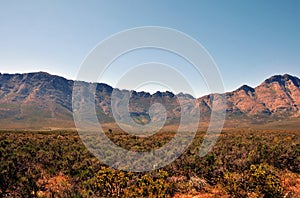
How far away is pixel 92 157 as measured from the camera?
25.0m

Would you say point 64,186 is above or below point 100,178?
below

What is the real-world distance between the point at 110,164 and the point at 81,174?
173 inches

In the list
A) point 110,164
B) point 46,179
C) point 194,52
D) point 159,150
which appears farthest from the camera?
point 159,150

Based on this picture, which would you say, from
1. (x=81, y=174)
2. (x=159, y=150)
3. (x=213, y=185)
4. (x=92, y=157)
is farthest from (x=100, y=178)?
(x=159, y=150)

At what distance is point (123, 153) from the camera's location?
2712cm

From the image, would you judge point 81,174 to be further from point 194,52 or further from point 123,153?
point 194,52

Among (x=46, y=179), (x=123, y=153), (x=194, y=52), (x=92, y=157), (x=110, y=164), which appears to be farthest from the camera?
(x=123, y=153)

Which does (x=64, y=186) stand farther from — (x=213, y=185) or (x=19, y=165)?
(x=213, y=185)

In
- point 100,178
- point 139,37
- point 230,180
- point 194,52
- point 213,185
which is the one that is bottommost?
point 213,185

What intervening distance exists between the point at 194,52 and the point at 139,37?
3.26 m

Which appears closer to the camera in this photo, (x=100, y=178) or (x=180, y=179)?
(x=100, y=178)

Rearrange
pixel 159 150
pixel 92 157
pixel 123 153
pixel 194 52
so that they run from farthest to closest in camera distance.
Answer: pixel 159 150
pixel 123 153
pixel 92 157
pixel 194 52

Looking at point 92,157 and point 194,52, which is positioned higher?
point 194,52

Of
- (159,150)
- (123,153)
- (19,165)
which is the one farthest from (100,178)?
(159,150)
